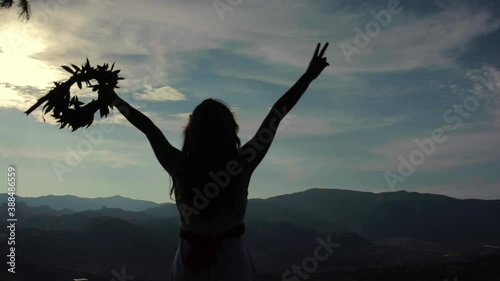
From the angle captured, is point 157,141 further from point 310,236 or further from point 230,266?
point 310,236

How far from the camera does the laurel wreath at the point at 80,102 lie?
8.09 feet

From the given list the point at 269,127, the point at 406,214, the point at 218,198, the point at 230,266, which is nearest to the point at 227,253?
the point at 230,266

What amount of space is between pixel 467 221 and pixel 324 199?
46469 mm

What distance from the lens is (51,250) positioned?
58.8 meters

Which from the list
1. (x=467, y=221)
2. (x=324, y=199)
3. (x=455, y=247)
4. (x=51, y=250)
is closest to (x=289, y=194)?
(x=324, y=199)

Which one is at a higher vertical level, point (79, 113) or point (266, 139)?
point (79, 113)

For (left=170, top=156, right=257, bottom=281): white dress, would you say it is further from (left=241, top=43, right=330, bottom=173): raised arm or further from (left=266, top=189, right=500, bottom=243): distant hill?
(left=266, top=189, right=500, bottom=243): distant hill

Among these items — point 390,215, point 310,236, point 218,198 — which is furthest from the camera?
point 390,215

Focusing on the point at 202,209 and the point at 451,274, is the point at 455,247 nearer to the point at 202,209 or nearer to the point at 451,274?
the point at 451,274

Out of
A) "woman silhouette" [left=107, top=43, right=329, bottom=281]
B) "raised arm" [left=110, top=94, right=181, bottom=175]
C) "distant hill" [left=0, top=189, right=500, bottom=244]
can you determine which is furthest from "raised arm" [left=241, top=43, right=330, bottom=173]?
"distant hill" [left=0, top=189, right=500, bottom=244]

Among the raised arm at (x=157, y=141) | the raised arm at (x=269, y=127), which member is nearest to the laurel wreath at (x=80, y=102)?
the raised arm at (x=157, y=141)

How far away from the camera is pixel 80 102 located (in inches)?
102

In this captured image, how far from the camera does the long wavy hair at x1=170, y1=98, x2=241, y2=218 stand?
7.13 ft

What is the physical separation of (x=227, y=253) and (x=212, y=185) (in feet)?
1.07
